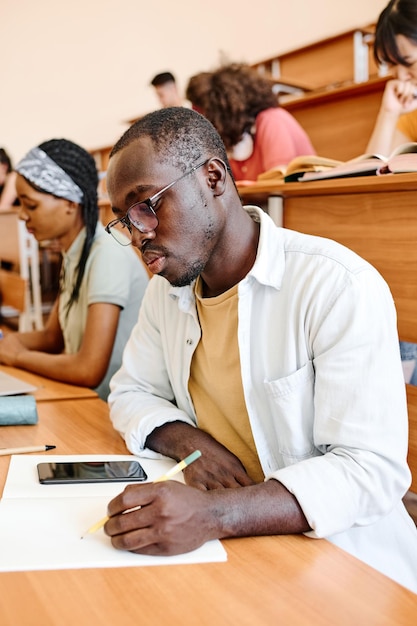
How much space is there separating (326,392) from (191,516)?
0.85 feet

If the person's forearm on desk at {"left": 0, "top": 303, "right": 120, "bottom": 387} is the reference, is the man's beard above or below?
above

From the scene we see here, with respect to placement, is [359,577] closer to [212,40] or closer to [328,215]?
[328,215]

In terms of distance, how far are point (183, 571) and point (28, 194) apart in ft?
4.61

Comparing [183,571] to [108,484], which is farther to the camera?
[108,484]

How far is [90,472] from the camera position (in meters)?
0.98

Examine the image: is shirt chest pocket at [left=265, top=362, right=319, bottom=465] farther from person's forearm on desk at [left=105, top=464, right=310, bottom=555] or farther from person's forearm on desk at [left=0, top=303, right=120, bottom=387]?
person's forearm on desk at [left=0, top=303, right=120, bottom=387]

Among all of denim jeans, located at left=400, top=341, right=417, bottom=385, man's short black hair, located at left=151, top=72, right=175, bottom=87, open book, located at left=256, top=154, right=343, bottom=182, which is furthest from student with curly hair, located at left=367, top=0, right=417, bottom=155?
man's short black hair, located at left=151, top=72, right=175, bottom=87

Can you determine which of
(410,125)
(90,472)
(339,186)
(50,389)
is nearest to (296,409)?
(90,472)

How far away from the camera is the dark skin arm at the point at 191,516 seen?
74 cm

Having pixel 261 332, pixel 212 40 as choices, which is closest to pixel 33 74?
pixel 212 40

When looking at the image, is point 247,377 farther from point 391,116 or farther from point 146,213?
point 391,116

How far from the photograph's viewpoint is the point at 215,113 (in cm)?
271

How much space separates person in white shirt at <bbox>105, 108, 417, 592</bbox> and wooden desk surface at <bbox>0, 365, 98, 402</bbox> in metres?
0.28

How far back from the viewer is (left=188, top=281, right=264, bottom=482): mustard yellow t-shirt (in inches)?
42.4
